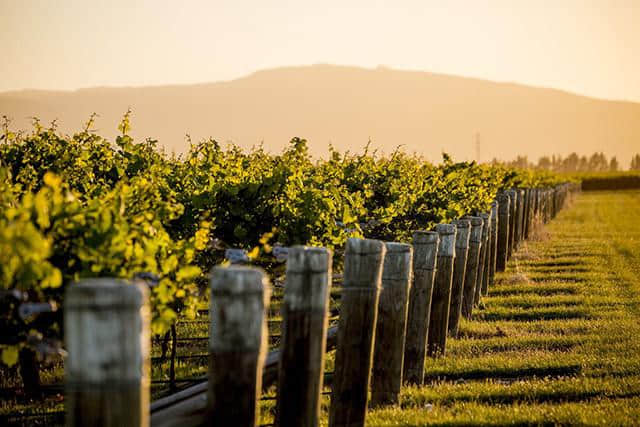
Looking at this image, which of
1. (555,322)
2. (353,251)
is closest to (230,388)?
(353,251)

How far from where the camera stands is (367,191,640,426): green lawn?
643 centimetres

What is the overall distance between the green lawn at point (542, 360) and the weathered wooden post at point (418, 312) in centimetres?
28

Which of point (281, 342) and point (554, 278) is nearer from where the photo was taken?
point (281, 342)

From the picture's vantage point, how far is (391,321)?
6.07 m

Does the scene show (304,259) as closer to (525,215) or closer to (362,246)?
(362,246)

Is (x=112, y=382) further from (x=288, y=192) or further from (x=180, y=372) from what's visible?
(x=180, y=372)

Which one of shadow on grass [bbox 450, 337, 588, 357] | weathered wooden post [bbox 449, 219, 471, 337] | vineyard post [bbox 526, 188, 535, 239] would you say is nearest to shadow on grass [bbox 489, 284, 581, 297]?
shadow on grass [bbox 450, 337, 588, 357]

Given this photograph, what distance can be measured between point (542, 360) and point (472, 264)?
2.53 meters

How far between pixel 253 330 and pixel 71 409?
2.85 feet

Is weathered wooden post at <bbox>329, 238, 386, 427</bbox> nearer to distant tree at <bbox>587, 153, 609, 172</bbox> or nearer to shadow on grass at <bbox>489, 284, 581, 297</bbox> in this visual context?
shadow on grass at <bbox>489, 284, 581, 297</bbox>

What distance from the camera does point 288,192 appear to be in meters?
7.65

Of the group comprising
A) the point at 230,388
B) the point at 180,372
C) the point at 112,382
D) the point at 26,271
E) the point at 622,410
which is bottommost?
the point at 180,372

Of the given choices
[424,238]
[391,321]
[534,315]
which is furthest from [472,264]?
[391,321]

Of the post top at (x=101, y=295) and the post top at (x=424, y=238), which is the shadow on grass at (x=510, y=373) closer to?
the post top at (x=424, y=238)
